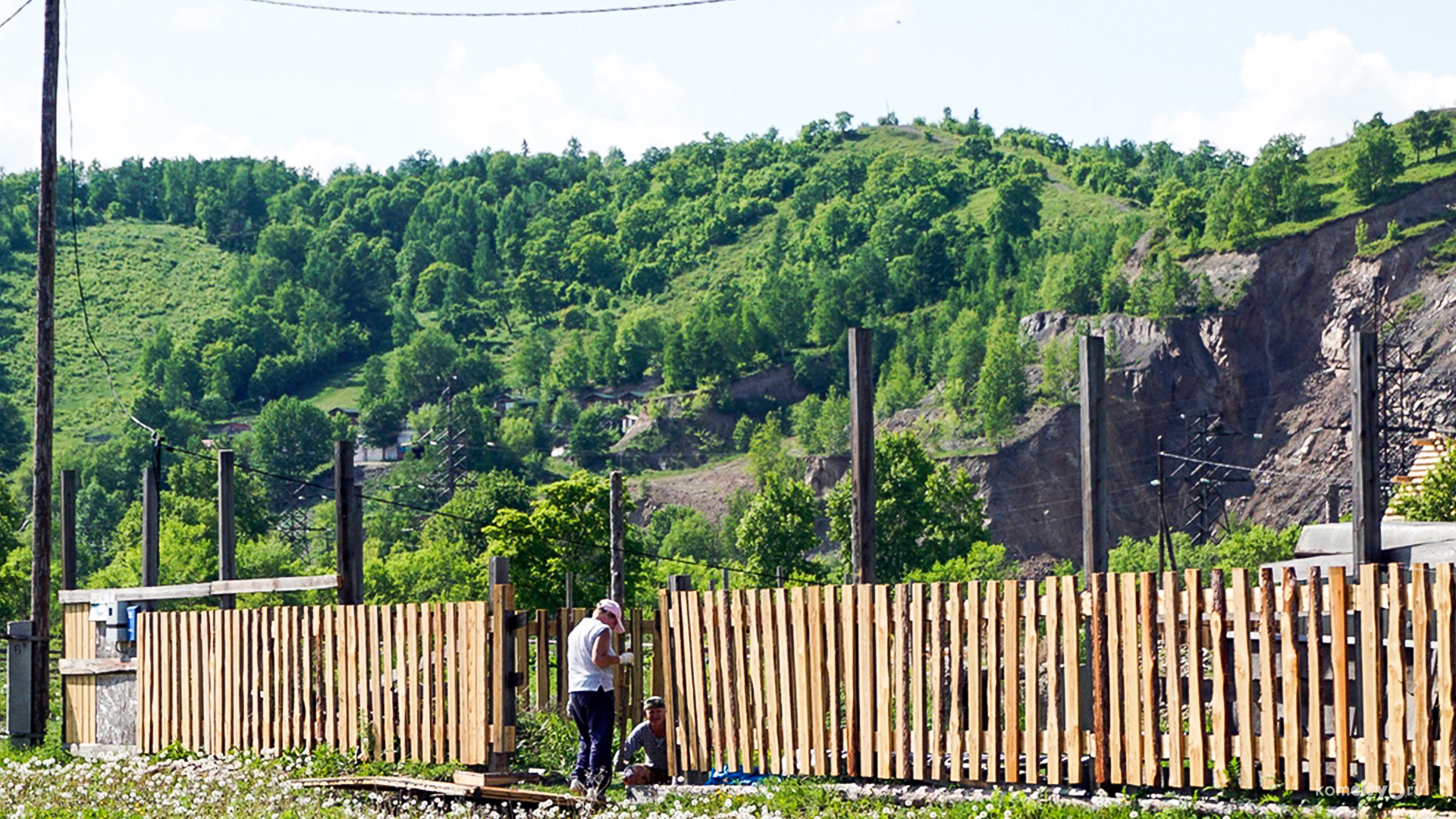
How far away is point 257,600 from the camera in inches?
2611

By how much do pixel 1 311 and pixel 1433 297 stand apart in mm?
142986

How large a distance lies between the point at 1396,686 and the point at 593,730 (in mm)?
5947

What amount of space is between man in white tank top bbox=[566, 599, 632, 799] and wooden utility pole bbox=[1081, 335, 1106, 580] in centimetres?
435

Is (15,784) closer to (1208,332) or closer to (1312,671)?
(1312,671)

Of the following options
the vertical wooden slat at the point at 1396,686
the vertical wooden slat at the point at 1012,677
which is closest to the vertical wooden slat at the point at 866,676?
the vertical wooden slat at the point at 1012,677

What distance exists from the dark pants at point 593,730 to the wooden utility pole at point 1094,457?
4410mm

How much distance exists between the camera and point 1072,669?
1105 centimetres

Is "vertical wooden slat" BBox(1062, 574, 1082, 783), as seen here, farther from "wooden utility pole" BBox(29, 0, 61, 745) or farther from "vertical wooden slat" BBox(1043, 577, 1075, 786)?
"wooden utility pole" BBox(29, 0, 61, 745)

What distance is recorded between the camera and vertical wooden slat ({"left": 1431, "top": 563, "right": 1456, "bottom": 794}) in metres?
9.40

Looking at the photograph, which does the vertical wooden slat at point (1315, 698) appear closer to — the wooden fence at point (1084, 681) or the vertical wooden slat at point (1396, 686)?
the wooden fence at point (1084, 681)

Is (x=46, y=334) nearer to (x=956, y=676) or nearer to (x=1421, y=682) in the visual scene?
(x=956, y=676)

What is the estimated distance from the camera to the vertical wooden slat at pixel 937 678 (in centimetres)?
1200

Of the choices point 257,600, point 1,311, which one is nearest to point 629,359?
point 1,311

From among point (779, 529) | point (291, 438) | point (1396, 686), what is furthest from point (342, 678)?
point (291, 438)
